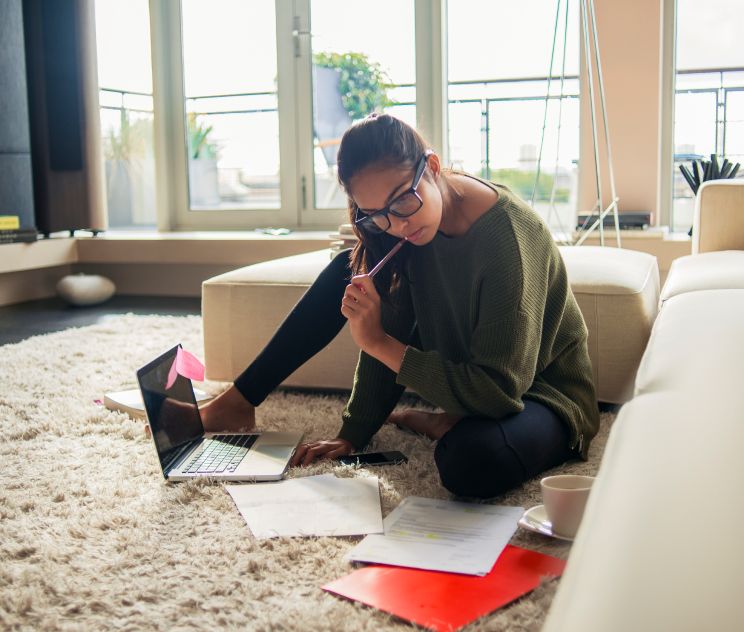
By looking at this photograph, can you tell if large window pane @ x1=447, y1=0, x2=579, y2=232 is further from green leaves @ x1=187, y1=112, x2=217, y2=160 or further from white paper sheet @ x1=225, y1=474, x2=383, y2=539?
white paper sheet @ x1=225, y1=474, x2=383, y2=539

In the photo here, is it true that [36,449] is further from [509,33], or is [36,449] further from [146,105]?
[146,105]

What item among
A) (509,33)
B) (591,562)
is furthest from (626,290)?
(509,33)

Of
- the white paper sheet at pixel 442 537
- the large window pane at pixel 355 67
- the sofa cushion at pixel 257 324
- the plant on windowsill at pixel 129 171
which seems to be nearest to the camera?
the white paper sheet at pixel 442 537

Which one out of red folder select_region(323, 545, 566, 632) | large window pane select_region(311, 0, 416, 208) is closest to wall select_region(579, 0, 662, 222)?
large window pane select_region(311, 0, 416, 208)

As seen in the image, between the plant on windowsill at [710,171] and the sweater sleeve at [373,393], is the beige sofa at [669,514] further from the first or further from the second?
the plant on windowsill at [710,171]

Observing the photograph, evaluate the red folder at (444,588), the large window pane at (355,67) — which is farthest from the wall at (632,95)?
the red folder at (444,588)

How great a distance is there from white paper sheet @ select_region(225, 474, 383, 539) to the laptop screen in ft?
0.62

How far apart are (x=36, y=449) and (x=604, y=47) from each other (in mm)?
3095

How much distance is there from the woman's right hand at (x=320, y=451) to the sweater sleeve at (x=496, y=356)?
0.32 metres

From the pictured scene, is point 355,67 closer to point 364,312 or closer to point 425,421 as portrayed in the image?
point 425,421

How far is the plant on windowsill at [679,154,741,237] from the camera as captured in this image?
3.34m

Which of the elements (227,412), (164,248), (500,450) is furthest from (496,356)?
(164,248)

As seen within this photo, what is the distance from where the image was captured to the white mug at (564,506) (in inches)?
50.1

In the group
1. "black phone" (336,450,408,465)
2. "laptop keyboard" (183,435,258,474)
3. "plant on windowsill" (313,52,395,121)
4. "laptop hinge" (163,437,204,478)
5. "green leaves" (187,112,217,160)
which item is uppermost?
"plant on windowsill" (313,52,395,121)
